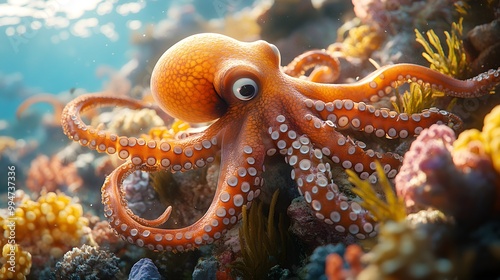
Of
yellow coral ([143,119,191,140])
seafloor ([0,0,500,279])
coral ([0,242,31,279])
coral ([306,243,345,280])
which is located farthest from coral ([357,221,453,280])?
coral ([0,242,31,279])

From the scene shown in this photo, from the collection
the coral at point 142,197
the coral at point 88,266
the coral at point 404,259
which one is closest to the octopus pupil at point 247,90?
the coral at point 404,259

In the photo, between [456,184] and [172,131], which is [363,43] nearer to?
[172,131]

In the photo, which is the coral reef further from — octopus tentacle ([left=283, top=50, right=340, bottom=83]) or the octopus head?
octopus tentacle ([left=283, top=50, right=340, bottom=83])

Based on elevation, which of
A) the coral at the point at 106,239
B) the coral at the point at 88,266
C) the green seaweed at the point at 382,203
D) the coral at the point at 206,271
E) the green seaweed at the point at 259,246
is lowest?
the coral at the point at 106,239

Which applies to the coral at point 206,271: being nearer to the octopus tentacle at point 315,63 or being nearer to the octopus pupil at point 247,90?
the octopus pupil at point 247,90

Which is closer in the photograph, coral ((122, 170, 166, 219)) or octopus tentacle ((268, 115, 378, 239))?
octopus tentacle ((268, 115, 378, 239))

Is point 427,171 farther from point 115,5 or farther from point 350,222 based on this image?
point 115,5

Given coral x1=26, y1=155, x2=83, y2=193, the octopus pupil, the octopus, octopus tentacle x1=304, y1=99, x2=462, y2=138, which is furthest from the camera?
coral x1=26, y1=155, x2=83, y2=193
